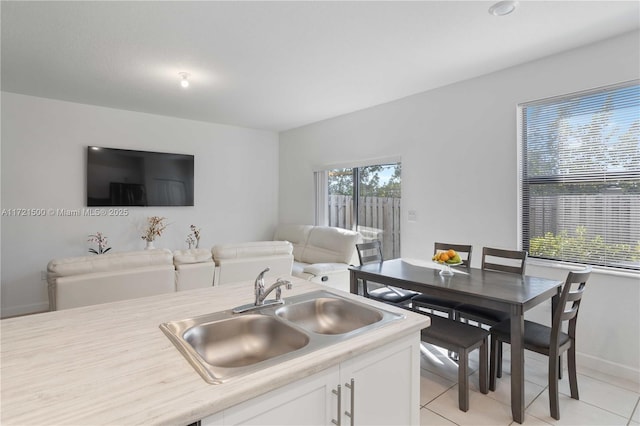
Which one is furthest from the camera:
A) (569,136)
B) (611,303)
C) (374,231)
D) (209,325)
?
(374,231)

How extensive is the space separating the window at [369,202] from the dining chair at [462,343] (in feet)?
6.50

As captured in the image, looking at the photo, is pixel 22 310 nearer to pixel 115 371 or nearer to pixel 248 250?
pixel 248 250

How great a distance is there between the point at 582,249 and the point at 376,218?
91.7 inches

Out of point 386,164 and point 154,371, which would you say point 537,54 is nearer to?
point 386,164

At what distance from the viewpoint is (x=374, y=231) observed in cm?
464

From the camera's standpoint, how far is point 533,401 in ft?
7.41

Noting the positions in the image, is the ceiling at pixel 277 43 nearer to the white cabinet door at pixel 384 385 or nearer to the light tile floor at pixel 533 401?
the white cabinet door at pixel 384 385

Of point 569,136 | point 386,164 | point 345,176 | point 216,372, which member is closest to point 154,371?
point 216,372

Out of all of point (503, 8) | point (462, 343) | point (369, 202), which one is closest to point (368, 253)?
point (462, 343)

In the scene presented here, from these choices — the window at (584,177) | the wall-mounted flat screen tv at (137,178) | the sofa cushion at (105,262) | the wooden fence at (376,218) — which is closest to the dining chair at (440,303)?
the window at (584,177)

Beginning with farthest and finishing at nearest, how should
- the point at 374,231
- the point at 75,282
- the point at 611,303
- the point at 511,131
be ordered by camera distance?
the point at 374,231 < the point at 511,131 < the point at 611,303 < the point at 75,282

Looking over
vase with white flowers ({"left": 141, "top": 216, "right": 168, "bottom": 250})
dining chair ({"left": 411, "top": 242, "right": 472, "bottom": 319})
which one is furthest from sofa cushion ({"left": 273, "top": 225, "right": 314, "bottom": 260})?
dining chair ({"left": 411, "top": 242, "right": 472, "bottom": 319})

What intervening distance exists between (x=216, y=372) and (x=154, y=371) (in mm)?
183

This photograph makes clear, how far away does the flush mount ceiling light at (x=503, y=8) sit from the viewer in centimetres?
217
